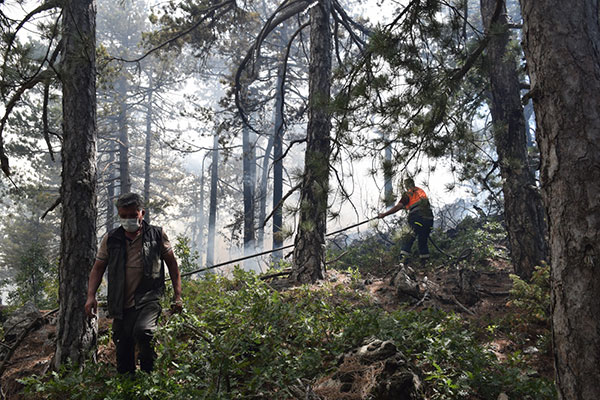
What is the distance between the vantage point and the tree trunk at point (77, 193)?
4598 millimetres

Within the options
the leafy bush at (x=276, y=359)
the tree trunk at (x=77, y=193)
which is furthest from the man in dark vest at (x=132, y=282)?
the tree trunk at (x=77, y=193)

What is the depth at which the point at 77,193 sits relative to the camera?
470 cm

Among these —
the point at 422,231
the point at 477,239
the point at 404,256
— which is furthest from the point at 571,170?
the point at 477,239

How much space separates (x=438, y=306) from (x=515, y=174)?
2.80 m

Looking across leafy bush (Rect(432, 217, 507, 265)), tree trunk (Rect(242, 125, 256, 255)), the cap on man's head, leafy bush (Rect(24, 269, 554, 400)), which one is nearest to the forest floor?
leafy bush (Rect(432, 217, 507, 265))

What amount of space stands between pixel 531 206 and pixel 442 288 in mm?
2161

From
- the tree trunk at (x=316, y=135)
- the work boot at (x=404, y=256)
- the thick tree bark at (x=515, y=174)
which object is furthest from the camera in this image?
the work boot at (x=404, y=256)

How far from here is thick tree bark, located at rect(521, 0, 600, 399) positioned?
229 centimetres

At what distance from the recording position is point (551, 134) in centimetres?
253

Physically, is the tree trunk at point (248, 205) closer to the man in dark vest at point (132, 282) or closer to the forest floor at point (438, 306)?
the forest floor at point (438, 306)

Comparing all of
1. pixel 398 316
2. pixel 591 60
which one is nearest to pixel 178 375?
pixel 398 316

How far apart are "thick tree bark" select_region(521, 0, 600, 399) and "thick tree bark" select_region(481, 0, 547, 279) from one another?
4328 millimetres

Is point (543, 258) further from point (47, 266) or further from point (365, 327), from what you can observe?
point (47, 266)

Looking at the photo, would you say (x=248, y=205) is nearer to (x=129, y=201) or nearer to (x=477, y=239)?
(x=477, y=239)
